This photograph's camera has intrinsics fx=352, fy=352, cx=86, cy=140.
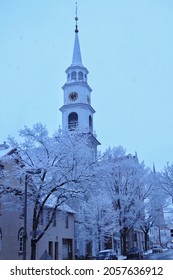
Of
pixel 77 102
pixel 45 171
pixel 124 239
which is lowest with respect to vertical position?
pixel 124 239

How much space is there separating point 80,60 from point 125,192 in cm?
1135

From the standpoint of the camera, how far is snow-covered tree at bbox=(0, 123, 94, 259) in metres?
11.0

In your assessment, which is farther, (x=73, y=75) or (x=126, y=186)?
→ (x=73, y=75)

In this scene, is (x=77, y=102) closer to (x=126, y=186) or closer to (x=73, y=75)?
(x=73, y=75)

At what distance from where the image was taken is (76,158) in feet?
37.5

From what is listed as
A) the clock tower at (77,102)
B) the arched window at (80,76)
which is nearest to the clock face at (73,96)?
the clock tower at (77,102)

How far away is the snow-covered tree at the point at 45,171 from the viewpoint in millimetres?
11000

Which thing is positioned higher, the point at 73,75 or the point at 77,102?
the point at 73,75

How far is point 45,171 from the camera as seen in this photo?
1104cm

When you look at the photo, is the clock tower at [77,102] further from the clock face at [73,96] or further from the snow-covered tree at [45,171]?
the snow-covered tree at [45,171]

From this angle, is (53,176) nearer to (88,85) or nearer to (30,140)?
(30,140)

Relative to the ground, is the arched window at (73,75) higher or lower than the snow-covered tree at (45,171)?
higher

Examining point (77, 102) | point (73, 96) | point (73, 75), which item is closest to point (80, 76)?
point (73, 75)
